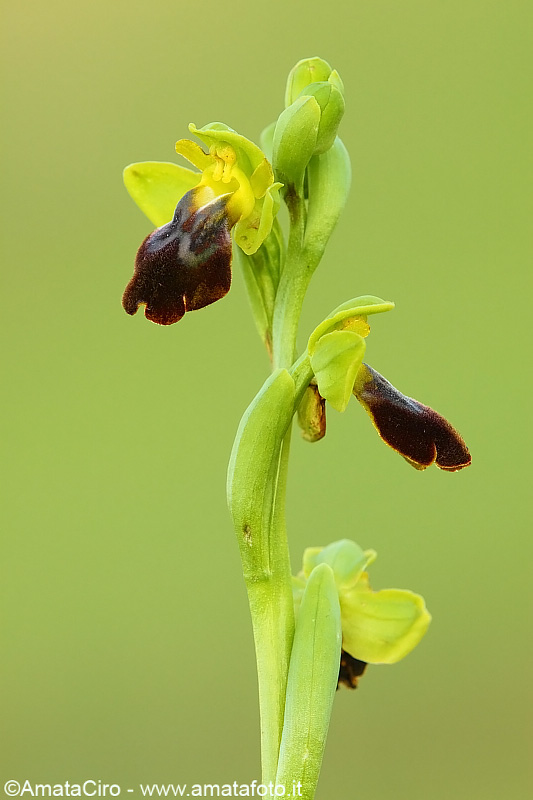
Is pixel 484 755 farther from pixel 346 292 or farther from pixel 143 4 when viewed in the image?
pixel 143 4

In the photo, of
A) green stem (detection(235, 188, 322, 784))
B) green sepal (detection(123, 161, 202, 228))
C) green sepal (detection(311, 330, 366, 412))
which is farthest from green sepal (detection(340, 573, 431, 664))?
green sepal (detection(123, 161, 202, 228))

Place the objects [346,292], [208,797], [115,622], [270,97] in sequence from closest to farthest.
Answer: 1. [208,797]
2. [115,622]
3. [346,292]
4. [270,97]

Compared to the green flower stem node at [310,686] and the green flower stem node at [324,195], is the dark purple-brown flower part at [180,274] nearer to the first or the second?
the green flower stem node at [324,195]

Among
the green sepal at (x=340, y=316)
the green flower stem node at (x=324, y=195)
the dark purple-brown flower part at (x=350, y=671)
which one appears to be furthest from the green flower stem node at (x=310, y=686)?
the green flower stem node at (x=324, y=195)

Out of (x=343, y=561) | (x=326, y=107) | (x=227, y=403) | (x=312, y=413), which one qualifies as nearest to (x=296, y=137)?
(x=326, y=107)

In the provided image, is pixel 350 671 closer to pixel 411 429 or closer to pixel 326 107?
pixel 411 429

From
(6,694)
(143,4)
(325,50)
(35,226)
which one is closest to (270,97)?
(325,50)
